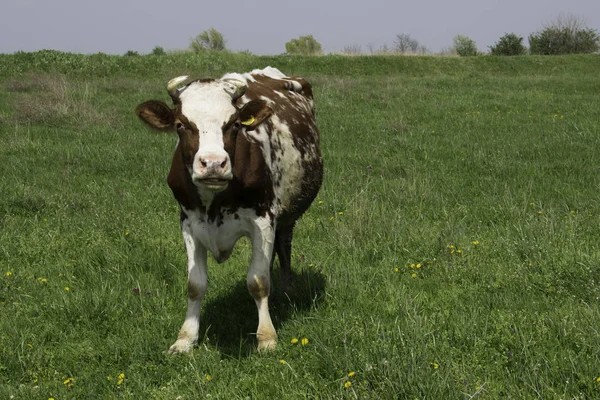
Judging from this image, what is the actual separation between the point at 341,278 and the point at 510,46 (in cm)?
4260

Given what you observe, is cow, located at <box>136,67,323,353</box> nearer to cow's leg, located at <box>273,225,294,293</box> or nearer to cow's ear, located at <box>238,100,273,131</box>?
cow's ear, located at <box>238,100,273,131</box>

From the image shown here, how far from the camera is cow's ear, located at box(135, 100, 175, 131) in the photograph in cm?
380

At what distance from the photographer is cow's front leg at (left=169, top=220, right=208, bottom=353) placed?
417 centimetres

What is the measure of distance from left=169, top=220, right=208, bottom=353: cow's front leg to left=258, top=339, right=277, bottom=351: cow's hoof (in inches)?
18.8

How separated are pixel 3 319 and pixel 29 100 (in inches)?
448

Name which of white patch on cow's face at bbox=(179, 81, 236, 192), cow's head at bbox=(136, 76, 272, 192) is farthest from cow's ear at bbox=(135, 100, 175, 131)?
white patch on cow's face at bbox=(179, 81, 236, 192)

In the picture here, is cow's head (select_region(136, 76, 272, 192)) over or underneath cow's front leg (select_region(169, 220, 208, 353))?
over

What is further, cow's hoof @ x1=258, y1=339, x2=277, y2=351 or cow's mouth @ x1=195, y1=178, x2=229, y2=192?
cow's hoof @ x1=258, y1=339, x2=277, y2=351

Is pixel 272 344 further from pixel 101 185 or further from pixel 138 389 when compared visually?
pixel 101 185

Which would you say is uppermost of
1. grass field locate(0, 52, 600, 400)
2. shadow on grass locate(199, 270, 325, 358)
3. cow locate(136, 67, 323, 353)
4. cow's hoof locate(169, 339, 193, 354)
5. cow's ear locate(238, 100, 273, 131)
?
cow's ear locate(238, 100, 273, 131)

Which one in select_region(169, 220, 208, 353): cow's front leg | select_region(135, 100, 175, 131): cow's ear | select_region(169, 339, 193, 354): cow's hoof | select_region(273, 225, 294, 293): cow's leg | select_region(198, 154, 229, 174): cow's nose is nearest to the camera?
select_region(198, 154, 229, 174): cow's nose

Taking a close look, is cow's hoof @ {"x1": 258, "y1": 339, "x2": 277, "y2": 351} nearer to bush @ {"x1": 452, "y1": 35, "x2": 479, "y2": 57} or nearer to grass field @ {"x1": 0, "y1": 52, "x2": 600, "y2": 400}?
grass field @ {"x1": 0, "y1": 52, "x2": 600, "y2": 400}

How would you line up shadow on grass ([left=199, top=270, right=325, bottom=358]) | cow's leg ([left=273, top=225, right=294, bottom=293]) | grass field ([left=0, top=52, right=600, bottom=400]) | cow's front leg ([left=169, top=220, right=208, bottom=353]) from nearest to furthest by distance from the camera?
grass field ([left=0, top=52, right=600, bottom=400]) < cow's front leg ([left=169, top=220, right=208, bottom=353]) < shadow on grass ([left=199, top=270, right=325, bottom=358]) < cow's leg ([left=273, top=225, right=294, bottom=293])

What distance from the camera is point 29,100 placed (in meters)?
14.4
